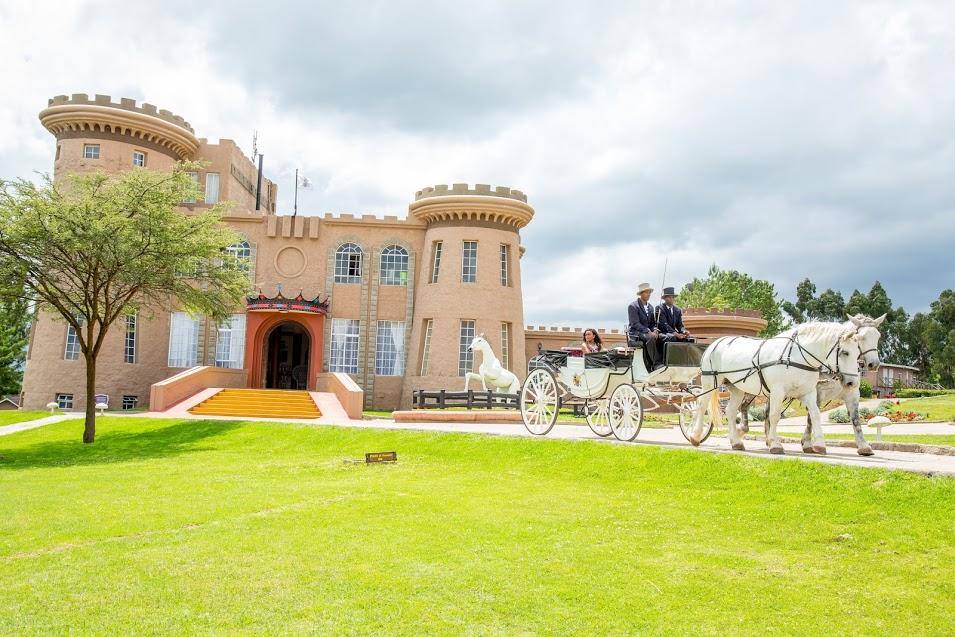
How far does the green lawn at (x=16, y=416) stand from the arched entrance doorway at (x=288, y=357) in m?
10.3

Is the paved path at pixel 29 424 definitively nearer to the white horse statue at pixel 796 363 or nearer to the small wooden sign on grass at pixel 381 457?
the small wooden sign on grass at pixel 381 457

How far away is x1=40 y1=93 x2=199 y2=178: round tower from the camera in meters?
31.1

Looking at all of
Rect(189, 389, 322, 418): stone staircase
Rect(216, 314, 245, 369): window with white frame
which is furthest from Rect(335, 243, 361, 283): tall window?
Rect(189, 389, 322, 418): stone staircase

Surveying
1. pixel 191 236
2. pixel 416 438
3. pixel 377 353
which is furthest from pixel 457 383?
pixel 416 438

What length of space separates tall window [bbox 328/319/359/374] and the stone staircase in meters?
4.16

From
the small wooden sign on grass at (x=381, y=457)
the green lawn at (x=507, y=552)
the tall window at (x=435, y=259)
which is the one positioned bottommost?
the green lawn at (x=507, y=552)

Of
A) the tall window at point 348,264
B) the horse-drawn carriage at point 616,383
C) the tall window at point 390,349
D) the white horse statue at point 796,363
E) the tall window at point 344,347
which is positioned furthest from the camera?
the tall window at point 348,264

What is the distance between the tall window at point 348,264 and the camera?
33406 millimetres

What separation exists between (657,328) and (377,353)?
72.1ft

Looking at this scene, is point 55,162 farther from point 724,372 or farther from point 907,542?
point 907,542

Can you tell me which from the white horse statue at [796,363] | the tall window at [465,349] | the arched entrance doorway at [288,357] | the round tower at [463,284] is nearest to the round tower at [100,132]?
the arched entrance doorway at [288,357]

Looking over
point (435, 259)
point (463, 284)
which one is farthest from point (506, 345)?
point (435, 259)

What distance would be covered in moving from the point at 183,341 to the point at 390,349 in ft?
28.5

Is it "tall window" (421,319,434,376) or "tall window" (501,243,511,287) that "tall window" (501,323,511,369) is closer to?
"tall window" (501,243,511,287)
